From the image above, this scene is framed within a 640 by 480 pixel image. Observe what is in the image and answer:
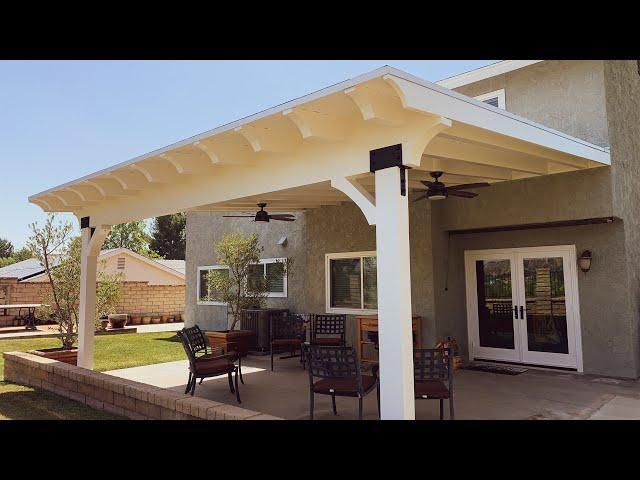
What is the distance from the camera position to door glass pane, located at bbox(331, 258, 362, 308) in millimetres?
9625

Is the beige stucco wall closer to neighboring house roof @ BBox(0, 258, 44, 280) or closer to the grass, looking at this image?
the grass

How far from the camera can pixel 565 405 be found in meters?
5.72

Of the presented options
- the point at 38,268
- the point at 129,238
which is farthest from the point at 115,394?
the point at 129,238

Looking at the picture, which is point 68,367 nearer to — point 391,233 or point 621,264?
point 391,233

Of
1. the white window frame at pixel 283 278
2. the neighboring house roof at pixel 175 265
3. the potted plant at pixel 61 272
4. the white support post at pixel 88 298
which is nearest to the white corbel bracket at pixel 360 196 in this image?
the white support post at pixel 88 298

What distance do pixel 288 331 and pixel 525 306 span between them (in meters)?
4.58

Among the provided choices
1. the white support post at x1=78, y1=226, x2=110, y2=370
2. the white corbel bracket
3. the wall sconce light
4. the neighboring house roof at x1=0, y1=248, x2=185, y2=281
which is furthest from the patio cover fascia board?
the neighboring house roof at x1=0, y1=248, x2=185, y2=281

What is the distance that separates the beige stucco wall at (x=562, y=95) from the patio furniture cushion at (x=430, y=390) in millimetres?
4716

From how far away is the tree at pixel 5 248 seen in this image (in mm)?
56250

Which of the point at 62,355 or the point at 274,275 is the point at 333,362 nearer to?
the point at 62,355

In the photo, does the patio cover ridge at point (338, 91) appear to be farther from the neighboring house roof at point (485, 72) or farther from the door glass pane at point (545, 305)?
the neighboring house roof at point (485, 72)

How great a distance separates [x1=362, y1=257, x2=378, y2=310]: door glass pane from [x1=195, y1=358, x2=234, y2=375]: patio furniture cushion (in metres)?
3.57
